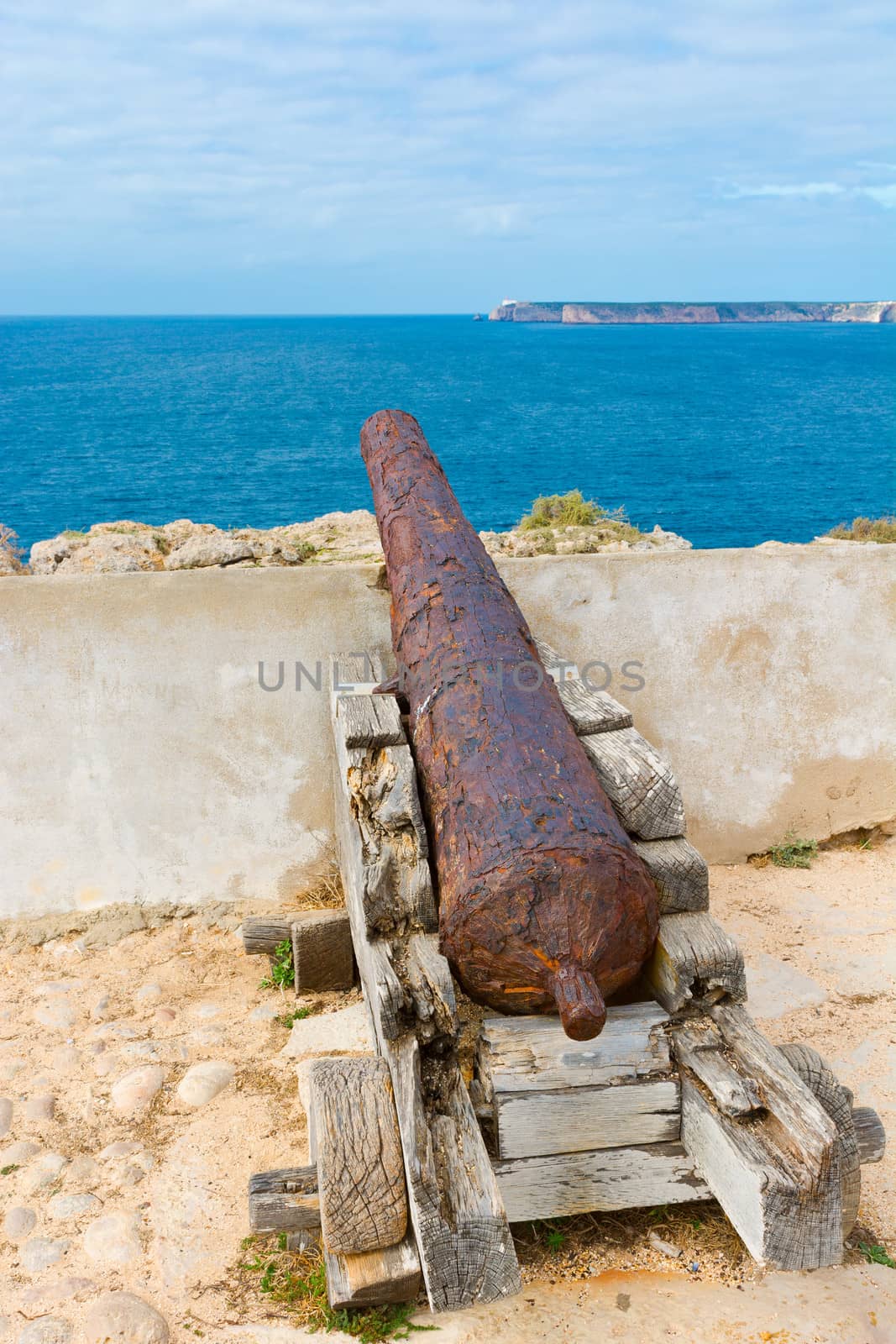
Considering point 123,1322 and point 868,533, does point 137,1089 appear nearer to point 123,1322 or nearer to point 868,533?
point 123,1322

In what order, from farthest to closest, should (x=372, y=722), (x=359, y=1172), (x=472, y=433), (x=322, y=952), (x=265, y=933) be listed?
(x=472, y=433), (x=265, y=933), (x=322, y=952), (x=372, y=722), (x=359, y=1172)

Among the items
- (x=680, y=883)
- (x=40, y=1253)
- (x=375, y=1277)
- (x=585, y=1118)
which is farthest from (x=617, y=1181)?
(x=40, y=1253)

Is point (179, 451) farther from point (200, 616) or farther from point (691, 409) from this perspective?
point (200, 616)

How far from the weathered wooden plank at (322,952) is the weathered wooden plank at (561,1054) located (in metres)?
1.56

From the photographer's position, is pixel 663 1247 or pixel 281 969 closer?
pixel 663 1247

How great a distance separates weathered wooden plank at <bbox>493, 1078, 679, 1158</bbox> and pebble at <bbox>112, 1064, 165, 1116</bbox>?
1.51 metres

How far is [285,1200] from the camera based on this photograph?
260 cm

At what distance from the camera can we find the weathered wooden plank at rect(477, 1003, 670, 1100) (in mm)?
2457

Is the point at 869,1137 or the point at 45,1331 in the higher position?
the point at 869,1137

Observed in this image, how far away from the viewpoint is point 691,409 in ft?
245

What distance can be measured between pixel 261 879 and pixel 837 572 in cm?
293

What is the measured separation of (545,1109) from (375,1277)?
0.50 meters

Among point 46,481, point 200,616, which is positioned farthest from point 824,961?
point 46,481

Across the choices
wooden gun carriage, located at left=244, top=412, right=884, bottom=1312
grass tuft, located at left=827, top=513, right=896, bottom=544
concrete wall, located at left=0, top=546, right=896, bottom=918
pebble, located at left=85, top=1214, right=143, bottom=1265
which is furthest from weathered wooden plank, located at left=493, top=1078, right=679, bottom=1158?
grass tuft, located at left=827, top=513, right=896, bottom=544
